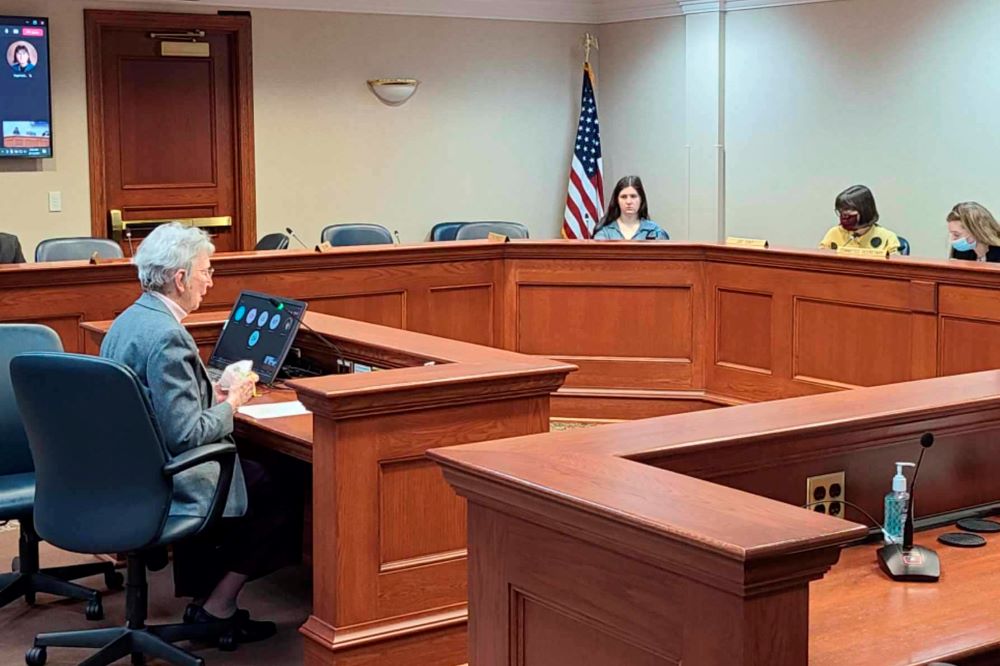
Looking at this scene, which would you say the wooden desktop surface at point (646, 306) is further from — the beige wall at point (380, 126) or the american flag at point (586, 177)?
the american flag at point (586, 177)

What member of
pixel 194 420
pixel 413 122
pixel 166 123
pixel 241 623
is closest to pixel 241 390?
pixel 194 420

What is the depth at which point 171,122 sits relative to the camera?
839 cm

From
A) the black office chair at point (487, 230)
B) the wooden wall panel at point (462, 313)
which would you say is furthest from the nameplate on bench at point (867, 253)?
the black office chair at point (487, 230)

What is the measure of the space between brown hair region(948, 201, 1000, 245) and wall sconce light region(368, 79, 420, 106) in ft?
13.0

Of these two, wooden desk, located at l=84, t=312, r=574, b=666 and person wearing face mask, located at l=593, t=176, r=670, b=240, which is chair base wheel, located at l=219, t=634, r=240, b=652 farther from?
person wearing face mask, located at l=593, t=176, r=670, b=240

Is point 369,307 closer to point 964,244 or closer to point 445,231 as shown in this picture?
point 445,231

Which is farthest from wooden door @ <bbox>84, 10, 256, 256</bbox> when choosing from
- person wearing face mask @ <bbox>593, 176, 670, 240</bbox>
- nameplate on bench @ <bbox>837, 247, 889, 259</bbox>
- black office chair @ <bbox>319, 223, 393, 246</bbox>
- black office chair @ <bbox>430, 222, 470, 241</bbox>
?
nameplate on bench @ <bbox>837, 247, 889, 259</bbox>

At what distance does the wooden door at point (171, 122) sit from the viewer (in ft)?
26.6

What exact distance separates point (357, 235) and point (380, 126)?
1.78 m

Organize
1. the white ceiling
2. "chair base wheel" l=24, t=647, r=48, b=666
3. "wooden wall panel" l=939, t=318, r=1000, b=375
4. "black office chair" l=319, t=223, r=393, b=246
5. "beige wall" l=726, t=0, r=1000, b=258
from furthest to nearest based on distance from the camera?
1. the white ceiling
2. "beige wall" l=726, t=0, r=1000, b=258
3. "black office chair" l=319, t=223, r=393, b=246
4. "wooden wall panel" l=939, t=318, r=1000, b=375
5. "chair base wheel" l=24, t=647, r=48, b=666

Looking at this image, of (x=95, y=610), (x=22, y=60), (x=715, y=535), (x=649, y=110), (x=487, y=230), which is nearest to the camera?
(x=715, y=535)

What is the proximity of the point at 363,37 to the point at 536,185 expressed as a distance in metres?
1.70

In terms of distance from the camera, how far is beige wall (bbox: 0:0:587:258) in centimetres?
793

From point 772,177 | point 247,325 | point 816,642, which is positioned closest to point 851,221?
point 772,177
